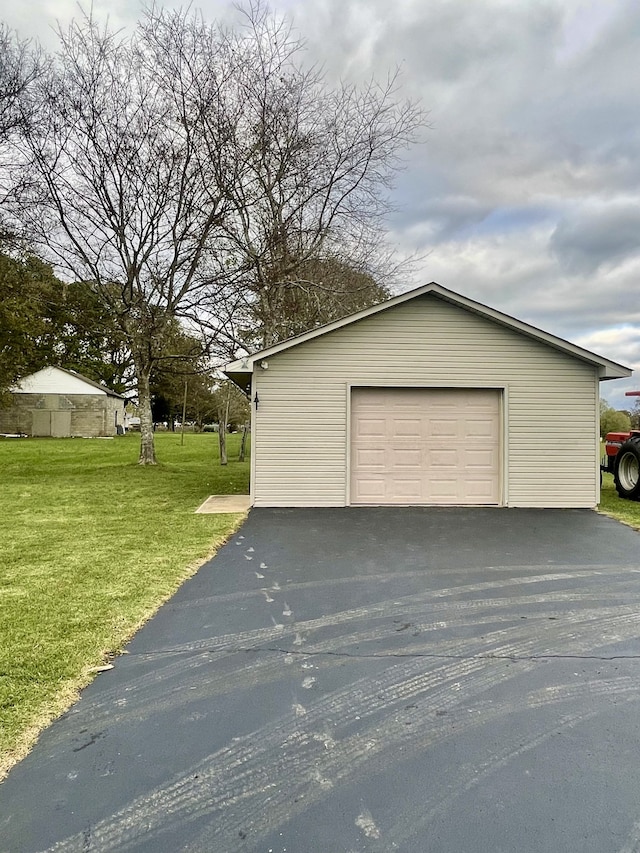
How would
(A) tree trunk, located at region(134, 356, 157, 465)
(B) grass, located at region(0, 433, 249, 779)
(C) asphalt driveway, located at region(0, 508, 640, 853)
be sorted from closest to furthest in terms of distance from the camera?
(C) asphalt driveway, located at region(0, 508, 640, 853) → (B) grass, located at region(0, 433, 249, 779) → (A) tree trunk, located at region(134, 356, 157, 465)

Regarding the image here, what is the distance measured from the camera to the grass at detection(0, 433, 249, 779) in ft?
10.1

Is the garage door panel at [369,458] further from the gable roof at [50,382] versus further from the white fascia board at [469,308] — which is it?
the gable roof at [50,382]

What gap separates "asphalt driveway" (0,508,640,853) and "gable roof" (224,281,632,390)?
Result: 5325mm

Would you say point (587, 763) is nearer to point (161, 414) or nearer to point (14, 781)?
point (14, 781)

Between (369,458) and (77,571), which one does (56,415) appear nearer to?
(369,458)

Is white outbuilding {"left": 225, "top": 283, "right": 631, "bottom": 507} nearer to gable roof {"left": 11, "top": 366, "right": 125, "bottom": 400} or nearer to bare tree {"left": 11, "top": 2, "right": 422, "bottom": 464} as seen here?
bare tree {"left": 11, "top": 2, "right": 422, "bottom": 464}

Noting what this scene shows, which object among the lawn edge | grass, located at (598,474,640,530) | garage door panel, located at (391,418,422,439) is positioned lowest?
the lawn edge

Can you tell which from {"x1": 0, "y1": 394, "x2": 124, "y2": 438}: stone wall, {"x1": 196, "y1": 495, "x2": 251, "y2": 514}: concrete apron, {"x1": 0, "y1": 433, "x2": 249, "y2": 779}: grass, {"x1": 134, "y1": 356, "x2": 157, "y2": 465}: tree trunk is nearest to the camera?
{"x1": 0, "y1": 433, "x2": 249, "y2": 779}: grass

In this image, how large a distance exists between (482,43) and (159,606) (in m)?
11.7

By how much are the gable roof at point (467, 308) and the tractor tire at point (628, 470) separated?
93.2 inches

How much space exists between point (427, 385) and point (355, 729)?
7.72 metres

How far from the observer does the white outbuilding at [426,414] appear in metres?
9.82

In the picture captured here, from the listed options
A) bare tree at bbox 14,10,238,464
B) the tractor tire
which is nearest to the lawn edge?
the tractor tire

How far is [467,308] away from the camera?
32.3ft
